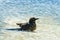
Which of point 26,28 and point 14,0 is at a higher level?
point 14,0

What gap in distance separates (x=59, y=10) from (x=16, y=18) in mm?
3110

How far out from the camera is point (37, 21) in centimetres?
1020

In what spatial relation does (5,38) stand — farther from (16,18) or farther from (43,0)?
(43,0)

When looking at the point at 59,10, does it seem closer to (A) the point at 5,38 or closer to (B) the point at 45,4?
(B) the point at 45,4

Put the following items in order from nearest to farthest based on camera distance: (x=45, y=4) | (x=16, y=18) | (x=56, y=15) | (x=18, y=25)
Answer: (x=18, y=25), (x=16, y=18), (x=56, y=15), (x=45, y=4)

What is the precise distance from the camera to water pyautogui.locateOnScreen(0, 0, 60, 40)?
7.21 metres

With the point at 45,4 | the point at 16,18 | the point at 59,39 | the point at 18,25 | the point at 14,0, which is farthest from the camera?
the point at 14,0

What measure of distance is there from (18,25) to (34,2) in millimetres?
6689

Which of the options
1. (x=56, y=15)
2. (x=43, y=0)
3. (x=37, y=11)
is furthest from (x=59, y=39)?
(x=43, y=0)

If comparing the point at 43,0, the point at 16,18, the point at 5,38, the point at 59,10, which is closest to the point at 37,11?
the point at 59,10

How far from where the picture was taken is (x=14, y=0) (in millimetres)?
16000

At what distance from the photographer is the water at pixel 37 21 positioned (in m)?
7.21

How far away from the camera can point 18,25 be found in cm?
900

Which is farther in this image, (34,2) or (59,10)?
(34,2)
